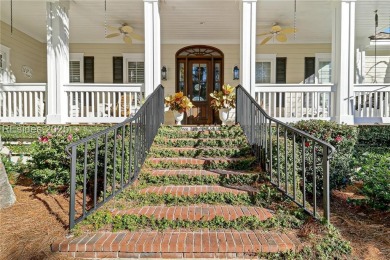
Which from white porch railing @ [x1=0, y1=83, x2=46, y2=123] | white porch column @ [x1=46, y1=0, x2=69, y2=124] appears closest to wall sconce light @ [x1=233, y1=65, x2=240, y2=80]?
white porch column @ [x1=46, y1=0, x2=69, y2=124]

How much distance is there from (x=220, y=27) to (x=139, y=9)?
8.18 feet

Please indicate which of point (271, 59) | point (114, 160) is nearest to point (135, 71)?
point (271, 59)

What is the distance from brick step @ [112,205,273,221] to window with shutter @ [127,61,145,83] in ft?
23.4

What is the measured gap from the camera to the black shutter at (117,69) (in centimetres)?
966

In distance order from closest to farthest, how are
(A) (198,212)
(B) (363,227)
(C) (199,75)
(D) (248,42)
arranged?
(A) (198,212) < (B) (363,227) < (D) (248,42) < (C) (199,75)

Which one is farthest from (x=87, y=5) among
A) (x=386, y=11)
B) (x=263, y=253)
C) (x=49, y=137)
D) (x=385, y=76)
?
(x=385, y=76)

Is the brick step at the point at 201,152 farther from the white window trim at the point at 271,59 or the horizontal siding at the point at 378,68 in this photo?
the horizontal siding at the point at 378,68

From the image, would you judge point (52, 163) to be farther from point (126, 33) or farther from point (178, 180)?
point (126, 33)

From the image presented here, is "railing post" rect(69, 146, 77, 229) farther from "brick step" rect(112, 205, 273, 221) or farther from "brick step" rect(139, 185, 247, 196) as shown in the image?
"brick step" rect(139, 185, 247, 196)

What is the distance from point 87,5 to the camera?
23.1 ft

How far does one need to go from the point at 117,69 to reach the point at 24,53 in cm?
296

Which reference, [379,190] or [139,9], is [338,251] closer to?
[379,190]

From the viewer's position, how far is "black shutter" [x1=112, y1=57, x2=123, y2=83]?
380 inches

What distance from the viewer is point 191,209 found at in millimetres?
3215
